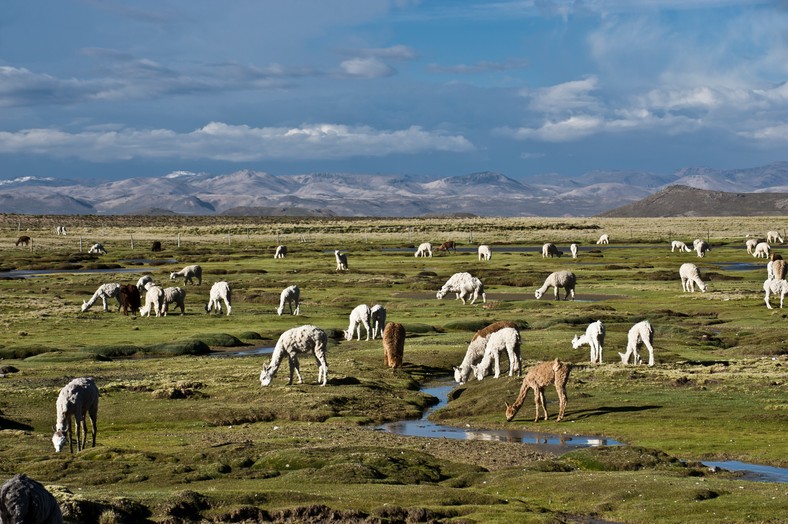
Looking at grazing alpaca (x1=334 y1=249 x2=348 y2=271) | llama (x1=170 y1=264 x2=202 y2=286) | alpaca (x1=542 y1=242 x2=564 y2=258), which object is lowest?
llama (x1=170 y1=264 x2=202 y2=286)

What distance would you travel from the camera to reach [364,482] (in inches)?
976

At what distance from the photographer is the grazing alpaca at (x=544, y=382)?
32719 mm

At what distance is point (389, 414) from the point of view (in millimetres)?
36188

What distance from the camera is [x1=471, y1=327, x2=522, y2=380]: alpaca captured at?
3891 cm

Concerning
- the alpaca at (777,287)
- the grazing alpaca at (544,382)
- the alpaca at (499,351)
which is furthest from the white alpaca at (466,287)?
the grazing alpaca at (544,382)

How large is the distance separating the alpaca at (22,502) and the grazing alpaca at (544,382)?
20078mm

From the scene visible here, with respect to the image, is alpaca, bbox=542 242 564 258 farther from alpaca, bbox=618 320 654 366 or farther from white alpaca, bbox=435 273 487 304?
alpaca, bbox=618 320 654 366

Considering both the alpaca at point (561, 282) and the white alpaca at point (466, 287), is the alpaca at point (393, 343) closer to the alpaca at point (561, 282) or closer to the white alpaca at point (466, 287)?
the white alpaca at point (466, 287)

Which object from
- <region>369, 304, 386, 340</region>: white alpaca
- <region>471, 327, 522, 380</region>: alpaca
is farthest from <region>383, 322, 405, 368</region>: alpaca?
<region>369, 304, 386, 340</region>: white alpaca

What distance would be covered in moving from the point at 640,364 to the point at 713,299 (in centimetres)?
2982

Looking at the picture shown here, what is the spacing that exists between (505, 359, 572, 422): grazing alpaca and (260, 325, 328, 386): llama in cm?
811

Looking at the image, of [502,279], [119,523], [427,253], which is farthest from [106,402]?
[427,253]

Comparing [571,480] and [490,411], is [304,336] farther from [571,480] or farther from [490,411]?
[571,480]

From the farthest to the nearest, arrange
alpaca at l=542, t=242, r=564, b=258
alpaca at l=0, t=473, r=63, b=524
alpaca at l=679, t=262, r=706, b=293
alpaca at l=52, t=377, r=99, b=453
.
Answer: alpaca at l=542, t=242, r=564, b=258 < alpaca at l=679, t=262, r=706, b=293 < alpaca at l=52, t=377, r=99, b=453 < alpaca at l=0, t=473, r=63, b=524
